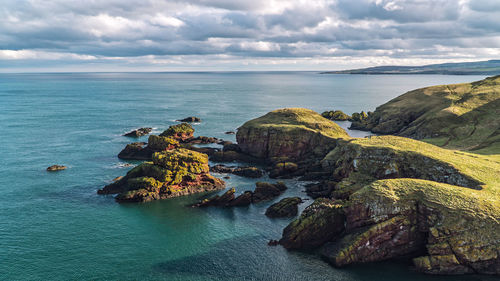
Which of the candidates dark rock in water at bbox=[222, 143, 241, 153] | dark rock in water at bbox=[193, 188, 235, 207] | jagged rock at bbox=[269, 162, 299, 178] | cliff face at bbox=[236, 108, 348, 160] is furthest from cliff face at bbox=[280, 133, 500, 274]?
dark rock in water at bbox=[222, 143, 241, 153]

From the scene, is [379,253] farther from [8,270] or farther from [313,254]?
[8,270]

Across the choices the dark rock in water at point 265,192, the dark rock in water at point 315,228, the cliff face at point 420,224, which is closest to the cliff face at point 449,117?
the cliff face at point 420,224

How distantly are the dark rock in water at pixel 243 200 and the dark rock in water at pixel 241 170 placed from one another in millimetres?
16078

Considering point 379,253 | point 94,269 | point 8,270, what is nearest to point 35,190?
point 8,270

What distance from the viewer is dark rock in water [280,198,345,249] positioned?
51.7 metres

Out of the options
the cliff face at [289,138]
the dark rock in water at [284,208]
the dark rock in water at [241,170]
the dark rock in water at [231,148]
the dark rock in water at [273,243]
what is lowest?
the dark rock in water at [273,243]

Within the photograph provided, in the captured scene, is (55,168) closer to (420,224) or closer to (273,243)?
(273,243)

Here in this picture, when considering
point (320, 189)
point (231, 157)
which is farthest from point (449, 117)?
point (231, 157)

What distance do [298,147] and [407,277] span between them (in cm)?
5906

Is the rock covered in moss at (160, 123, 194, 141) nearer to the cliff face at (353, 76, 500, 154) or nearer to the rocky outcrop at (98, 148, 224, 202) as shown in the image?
the rocky outcrop at (98, 148, 224, 202)

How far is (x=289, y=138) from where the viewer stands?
3984 inches

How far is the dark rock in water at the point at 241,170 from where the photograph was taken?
280ft

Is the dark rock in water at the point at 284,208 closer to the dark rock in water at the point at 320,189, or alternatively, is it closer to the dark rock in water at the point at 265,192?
the dark rock in water at the point at 265,192

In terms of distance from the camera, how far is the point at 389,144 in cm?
7238
